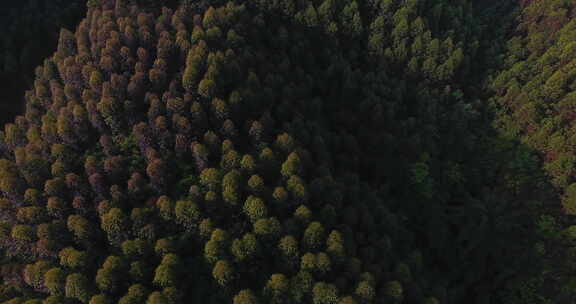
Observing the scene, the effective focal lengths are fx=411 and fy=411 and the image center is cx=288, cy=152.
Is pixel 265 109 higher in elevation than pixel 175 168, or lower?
higher

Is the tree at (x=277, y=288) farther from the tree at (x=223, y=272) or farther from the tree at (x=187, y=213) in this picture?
the tree at (x=187, y=213)

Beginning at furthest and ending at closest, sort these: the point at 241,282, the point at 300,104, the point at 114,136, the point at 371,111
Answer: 1. the point at 371,111
2. the point at 300,104
3. the point at 114,136
4. the point at 241,282

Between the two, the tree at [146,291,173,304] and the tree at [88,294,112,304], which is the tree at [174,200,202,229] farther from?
the tree at [88,294,112,304]

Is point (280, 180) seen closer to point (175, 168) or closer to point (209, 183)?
point (209, 183)

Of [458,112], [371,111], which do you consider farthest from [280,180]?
[458,112]

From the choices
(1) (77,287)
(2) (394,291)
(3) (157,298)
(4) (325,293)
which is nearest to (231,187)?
(3) (157,298)

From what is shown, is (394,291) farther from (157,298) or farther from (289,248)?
(157,298)

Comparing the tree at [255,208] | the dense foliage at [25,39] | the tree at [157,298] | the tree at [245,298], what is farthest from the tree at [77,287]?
the dense foliage at [25,39]

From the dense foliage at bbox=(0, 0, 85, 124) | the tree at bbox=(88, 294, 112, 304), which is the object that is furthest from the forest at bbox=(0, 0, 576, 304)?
the dense foliage at bbox=(0, 0, 85, 124)
